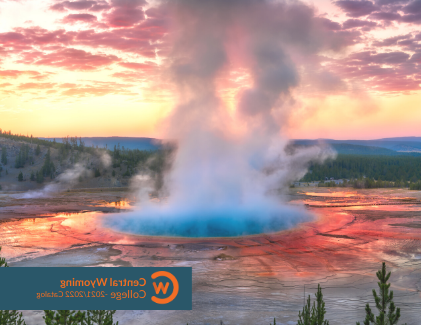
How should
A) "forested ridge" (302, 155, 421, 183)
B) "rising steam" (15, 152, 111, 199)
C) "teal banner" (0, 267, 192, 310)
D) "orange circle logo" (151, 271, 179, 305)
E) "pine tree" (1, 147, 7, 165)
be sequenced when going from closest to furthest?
"teal banner" (0, 267, 192, 310) → "orange circle logo" (151, 271, 179, 305) → "rising steam" (15, 152, 111, 199) → "pine tree" (1, 147, 7, 165) → "forested ridge" (302, 155, 421, 183)

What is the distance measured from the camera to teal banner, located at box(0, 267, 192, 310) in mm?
6453

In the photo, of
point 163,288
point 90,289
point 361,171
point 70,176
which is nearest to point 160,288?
point 163,288

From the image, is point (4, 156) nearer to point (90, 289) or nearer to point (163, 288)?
point (90, 289)

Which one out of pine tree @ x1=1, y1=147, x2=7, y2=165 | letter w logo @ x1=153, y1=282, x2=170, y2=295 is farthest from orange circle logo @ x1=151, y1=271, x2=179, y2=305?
pine tree @ x1=1, y1=147, x2=7, y2=165

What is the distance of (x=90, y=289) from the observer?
670 centimetres

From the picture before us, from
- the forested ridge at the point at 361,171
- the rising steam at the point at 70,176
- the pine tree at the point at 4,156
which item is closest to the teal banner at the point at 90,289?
the rising steam at the point at 70,176

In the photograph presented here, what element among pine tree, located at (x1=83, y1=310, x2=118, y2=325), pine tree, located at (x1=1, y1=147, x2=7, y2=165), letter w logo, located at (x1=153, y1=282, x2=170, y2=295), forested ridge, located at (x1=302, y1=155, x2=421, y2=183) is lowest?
pine tree, located at (x1=83, y1=310, x2=118, y2=325)

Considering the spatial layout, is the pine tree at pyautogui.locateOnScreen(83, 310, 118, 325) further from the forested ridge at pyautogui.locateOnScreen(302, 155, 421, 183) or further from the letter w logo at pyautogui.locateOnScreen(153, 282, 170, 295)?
the forested ridge at pyautogui.locateOnScreen(302, 155, 421, 183)

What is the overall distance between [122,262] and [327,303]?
300 inches

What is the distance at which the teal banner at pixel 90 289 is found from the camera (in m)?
6.45

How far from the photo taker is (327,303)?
9969 mm

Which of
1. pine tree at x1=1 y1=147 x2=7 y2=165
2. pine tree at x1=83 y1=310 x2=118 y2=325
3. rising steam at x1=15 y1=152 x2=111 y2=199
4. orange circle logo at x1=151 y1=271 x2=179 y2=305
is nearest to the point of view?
pine tree at x1=83 y1=310 x2=118 y2=325

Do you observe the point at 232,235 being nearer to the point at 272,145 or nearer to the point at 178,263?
the point at 178,263

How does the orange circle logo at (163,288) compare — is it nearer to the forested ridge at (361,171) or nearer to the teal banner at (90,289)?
the teal banner at (90,289)
